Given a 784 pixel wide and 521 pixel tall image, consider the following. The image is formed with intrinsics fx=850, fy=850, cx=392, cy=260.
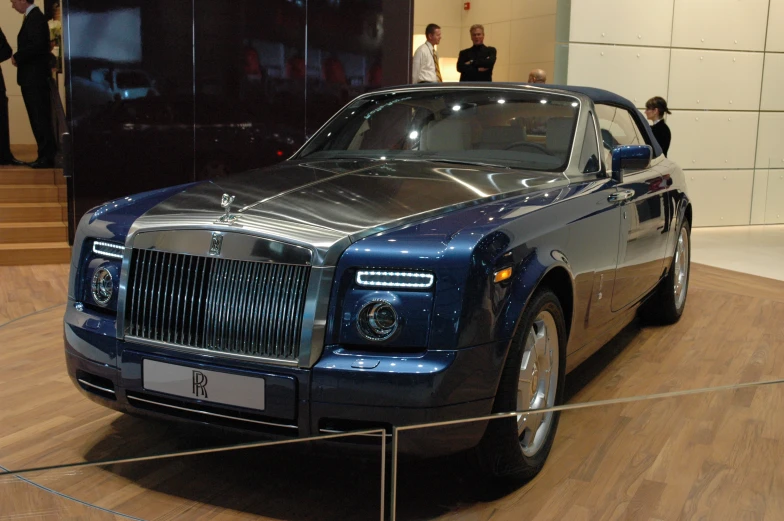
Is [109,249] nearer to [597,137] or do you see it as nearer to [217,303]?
[217,303]

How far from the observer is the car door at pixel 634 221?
3855 mm

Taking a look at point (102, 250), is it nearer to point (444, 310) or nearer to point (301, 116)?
point (444, 310)

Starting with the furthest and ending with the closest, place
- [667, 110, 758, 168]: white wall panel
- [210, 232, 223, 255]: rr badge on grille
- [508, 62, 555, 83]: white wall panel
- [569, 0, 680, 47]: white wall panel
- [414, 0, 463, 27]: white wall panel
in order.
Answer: [414, 0, 463, 27]: white wall panel, [508, 62, 555, 83]: white wall panel, [667, 110, 758, 168]: white wall panel, [569, 0, 680, 47]: white wall panel, [210, 232, 223, 255]: rr badge on grille

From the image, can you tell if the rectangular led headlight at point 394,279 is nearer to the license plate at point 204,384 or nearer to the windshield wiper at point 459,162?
the license plate at point 204,384

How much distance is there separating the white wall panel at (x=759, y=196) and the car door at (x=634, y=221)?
7028mm

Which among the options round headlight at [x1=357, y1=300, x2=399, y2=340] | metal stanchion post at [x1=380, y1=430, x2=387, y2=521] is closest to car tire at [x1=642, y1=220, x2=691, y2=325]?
round headlight at [x1=357, y1=300, x2=399, y2=340]

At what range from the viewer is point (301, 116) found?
8.70 meters

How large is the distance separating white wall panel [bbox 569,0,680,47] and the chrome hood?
265 inches

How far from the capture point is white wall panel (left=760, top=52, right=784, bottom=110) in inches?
423

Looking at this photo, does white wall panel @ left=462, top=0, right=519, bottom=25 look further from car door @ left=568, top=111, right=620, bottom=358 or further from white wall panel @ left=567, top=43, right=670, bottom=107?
car door @ left=568, top=111, right=620, bottom=358

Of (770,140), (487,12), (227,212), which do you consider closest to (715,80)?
(770,140)

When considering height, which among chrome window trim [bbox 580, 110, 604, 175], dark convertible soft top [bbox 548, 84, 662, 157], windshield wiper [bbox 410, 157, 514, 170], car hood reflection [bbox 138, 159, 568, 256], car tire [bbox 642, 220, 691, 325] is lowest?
car tire [bbox 642, 220, 691, 325]

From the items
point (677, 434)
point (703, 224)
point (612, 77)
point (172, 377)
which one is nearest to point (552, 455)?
point (677, 434)

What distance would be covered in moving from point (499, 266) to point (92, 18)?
6130 mm
